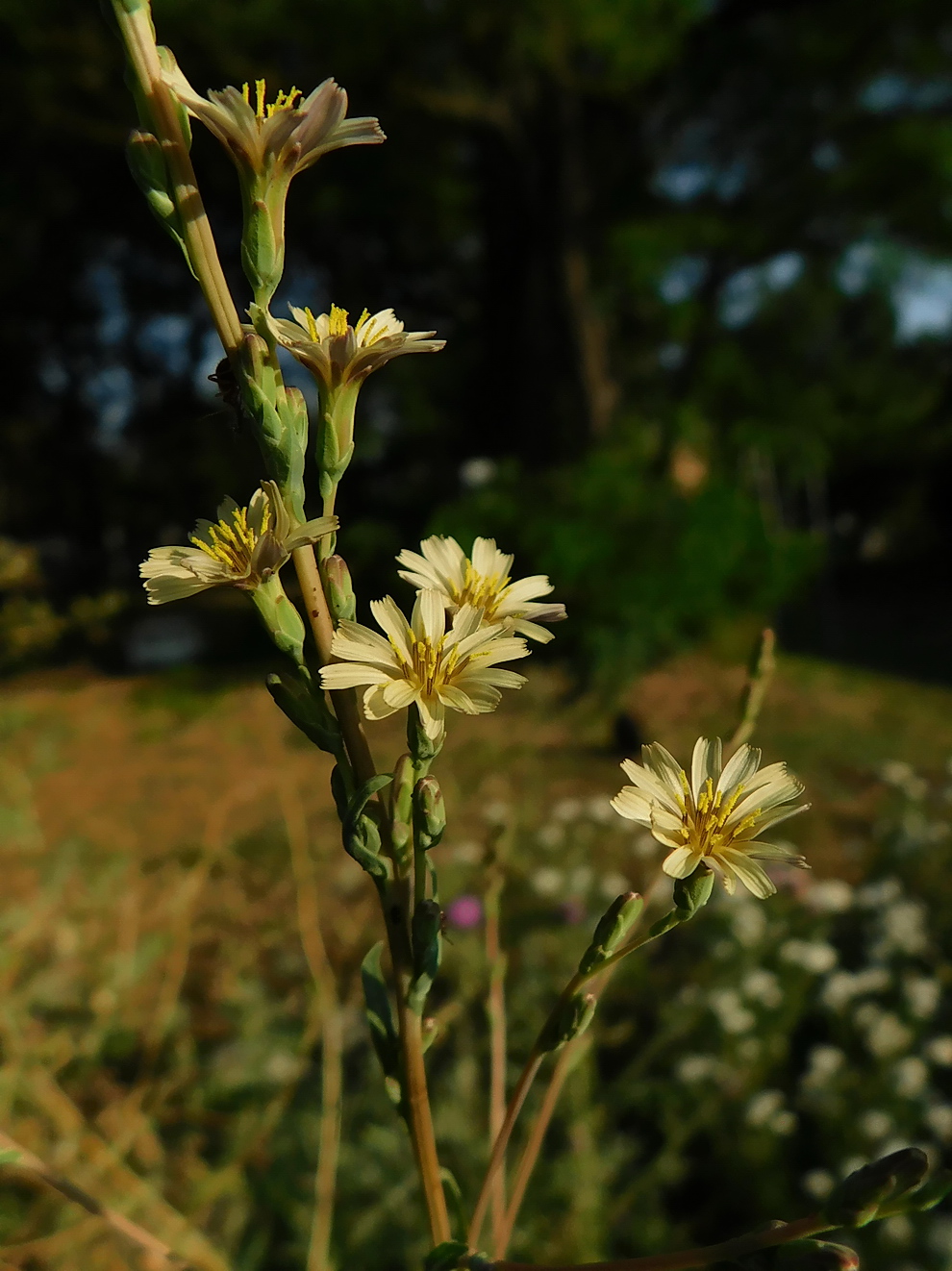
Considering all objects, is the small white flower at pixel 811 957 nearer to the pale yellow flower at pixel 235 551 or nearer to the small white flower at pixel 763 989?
the small white flower at pixel 763 989

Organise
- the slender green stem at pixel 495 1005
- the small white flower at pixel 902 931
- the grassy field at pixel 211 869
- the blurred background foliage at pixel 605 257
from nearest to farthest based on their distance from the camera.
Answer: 1. the slender green stem at pixel 495 1005
2. the grassy field at pixel 211 869
3. the small white flower at pixel 902 931
4. the blurred background foliage at pixel 605 257

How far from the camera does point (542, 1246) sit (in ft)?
5.33

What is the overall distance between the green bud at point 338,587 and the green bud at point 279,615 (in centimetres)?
2

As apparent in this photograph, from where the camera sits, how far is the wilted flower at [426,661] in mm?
449

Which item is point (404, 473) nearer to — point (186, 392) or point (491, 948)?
point (186, 392)

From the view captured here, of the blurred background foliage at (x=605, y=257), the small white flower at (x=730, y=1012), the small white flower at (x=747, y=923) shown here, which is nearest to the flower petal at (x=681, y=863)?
the small white flower at (x=730, y=1012)

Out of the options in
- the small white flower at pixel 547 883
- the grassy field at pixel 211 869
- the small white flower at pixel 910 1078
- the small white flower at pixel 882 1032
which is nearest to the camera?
the grassy field at pixel 211 869

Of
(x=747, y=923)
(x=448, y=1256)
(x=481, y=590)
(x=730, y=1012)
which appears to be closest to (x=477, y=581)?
(x=481, y=590)

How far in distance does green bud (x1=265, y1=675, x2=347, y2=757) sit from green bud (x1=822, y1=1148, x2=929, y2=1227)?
0.93 ft

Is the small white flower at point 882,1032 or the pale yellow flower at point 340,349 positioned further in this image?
the small white flower at point 882,1032

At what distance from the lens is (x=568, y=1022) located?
465 mm

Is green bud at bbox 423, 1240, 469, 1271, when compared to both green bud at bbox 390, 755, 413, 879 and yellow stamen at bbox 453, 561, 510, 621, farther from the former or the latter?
yellow stamen at bbox 453, 561, 510, 621

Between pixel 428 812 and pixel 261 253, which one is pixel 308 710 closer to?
pixel 428 812

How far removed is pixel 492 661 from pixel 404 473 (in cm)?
1021
